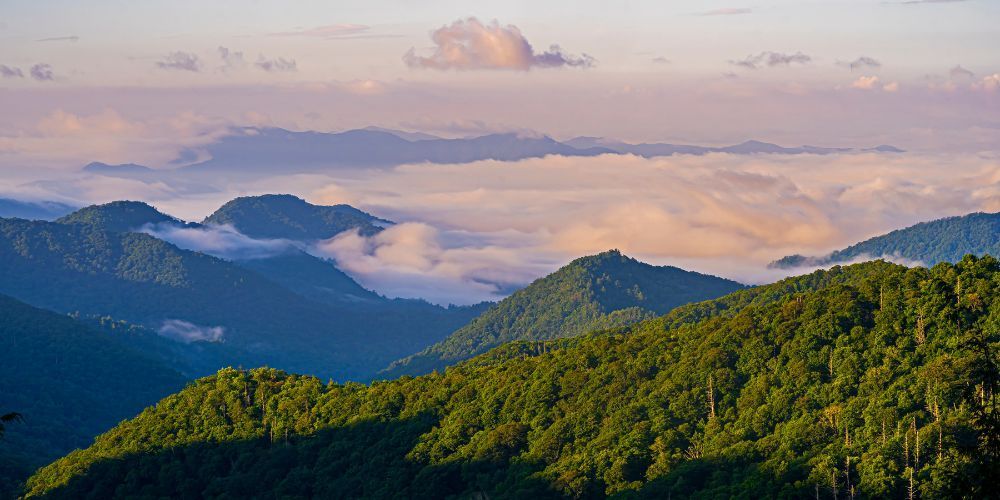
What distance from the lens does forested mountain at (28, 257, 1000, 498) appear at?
130125 mm

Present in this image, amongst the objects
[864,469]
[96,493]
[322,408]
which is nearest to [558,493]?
[864,469]

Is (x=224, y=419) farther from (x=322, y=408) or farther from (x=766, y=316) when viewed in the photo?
(x=766, y=316)

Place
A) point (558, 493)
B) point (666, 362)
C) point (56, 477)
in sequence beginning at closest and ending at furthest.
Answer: point (558, 493) → point (666, 362) → point (56, 477)

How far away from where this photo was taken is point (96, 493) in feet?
558

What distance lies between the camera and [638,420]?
152m

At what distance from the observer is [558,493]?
142375 mm

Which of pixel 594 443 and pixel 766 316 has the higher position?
pixel 766 316

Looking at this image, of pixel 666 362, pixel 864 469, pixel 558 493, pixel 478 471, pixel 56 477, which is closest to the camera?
pixel 864 469

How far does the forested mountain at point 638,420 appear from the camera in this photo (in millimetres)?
130125

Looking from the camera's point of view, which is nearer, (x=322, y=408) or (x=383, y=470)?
(x=383, y=470)

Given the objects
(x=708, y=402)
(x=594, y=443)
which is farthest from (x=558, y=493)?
(x=708, y=402)

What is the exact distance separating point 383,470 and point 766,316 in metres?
40.6

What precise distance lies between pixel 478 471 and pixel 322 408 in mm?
29562

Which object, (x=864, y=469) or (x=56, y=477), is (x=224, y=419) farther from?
(x=864, y=469)
